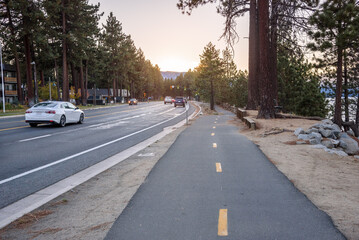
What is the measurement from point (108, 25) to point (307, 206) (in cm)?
8656

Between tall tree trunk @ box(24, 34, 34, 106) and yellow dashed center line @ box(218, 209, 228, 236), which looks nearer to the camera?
yellow dashed center line @ box(218, 209, 228, 236)

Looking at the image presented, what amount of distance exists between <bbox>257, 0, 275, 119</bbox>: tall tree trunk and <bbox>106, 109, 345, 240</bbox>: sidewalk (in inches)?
501

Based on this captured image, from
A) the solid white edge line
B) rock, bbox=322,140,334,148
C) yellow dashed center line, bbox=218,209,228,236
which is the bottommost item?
rock, bbox=322,140,334,148

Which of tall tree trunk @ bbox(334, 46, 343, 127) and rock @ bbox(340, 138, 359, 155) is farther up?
tall tree trunk @ bbox(334, 46, 343, 127)

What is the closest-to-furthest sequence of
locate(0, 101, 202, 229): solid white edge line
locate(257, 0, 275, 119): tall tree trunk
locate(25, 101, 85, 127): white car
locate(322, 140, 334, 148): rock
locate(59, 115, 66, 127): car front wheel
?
locate(0, 101, 202, 229): solid white edge line < locate(322, 140, 334, 148): rock < locate(25, 101, 85, 127): white car < locate(59, 115, 66, 127): car front wheel < locate(257, 0, 275, 119): tall tree trunk

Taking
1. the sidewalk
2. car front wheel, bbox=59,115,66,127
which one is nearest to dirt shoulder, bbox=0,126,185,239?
the sidewalk

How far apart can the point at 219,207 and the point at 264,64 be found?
16373mm

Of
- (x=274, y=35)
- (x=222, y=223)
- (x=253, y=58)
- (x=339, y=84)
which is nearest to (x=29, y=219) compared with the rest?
(x=222, y=223)

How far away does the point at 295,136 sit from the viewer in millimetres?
13125

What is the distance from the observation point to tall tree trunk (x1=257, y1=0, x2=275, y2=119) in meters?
Result: 19.2

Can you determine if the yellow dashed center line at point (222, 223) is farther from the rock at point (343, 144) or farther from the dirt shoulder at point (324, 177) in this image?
the rock at point (343, 144)

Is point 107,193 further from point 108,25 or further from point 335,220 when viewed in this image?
point 108,25

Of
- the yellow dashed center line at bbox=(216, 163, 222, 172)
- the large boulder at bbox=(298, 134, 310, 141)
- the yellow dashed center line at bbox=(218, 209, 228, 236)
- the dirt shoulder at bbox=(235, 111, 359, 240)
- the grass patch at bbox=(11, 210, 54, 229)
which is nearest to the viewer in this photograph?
the yellow dashed center line at bbox=(218, 209, 228, 236)

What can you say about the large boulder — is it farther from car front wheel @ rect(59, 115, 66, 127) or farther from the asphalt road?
car front wheel @ rect(59, 115, 66, 127)
